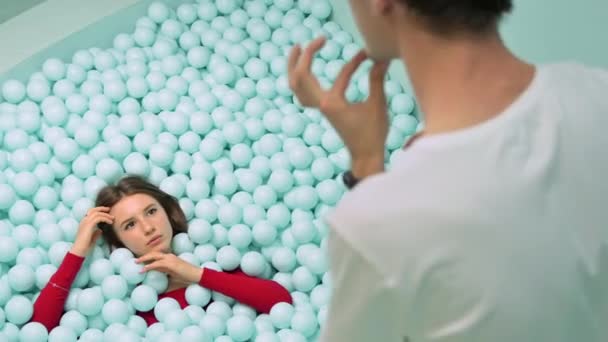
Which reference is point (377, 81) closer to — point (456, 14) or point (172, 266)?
point (456, 14)

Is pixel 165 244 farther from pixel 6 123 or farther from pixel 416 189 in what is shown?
pixel 416 189

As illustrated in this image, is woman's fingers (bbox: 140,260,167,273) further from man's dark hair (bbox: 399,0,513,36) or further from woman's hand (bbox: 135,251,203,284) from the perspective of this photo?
man's dark hair (bbox: 399,0,513,36)

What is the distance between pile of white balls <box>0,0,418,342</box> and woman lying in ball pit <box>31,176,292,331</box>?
24 millimetres

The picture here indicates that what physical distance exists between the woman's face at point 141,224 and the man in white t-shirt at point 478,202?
937 millimetres

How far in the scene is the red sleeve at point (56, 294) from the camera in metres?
1.55

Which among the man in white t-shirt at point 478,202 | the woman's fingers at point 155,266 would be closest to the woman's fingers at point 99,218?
the woman's fingers at point 155,266

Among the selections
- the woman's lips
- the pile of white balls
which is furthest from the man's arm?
the woman's lips

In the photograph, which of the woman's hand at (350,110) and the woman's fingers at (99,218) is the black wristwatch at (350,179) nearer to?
the woman's hand at (350,110)

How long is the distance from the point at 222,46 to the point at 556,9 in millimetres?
791

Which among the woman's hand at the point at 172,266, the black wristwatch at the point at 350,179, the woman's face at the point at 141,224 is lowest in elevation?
the woman's hand at the point at 172,266

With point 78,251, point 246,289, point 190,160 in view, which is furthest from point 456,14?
point 190,160

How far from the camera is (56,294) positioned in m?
1.56

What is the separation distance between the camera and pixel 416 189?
0.61 m

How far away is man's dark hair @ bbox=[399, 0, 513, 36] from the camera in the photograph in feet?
2.08
